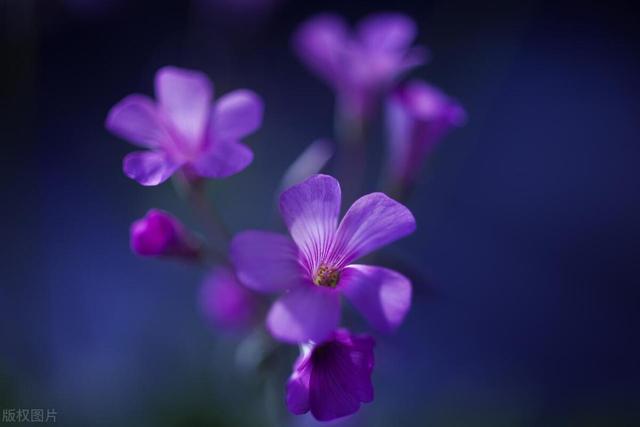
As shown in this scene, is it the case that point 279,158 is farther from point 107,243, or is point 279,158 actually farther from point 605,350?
point 605,350

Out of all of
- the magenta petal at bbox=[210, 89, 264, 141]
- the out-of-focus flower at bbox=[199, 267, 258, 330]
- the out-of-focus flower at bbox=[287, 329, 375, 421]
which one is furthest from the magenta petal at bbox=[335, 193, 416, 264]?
the out-of-focus flower at bbox=[199, 267, 258, 330]

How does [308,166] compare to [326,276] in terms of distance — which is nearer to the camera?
[326,276]

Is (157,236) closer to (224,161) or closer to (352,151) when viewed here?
(224,161)

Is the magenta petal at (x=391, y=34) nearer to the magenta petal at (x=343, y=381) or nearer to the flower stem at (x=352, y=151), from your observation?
the flower stem at (x=352, y=151)

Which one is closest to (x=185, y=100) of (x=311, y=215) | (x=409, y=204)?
(x=311, y=215)

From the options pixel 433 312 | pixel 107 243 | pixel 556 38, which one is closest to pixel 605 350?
pixel 433 312

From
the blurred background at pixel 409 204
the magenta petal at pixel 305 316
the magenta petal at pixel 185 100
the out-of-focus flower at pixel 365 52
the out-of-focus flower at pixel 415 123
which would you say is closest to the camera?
the magenta petal at pixel 305 316

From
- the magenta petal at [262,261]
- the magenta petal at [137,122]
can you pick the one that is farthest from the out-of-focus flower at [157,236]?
the magenta petal at [262,261]
